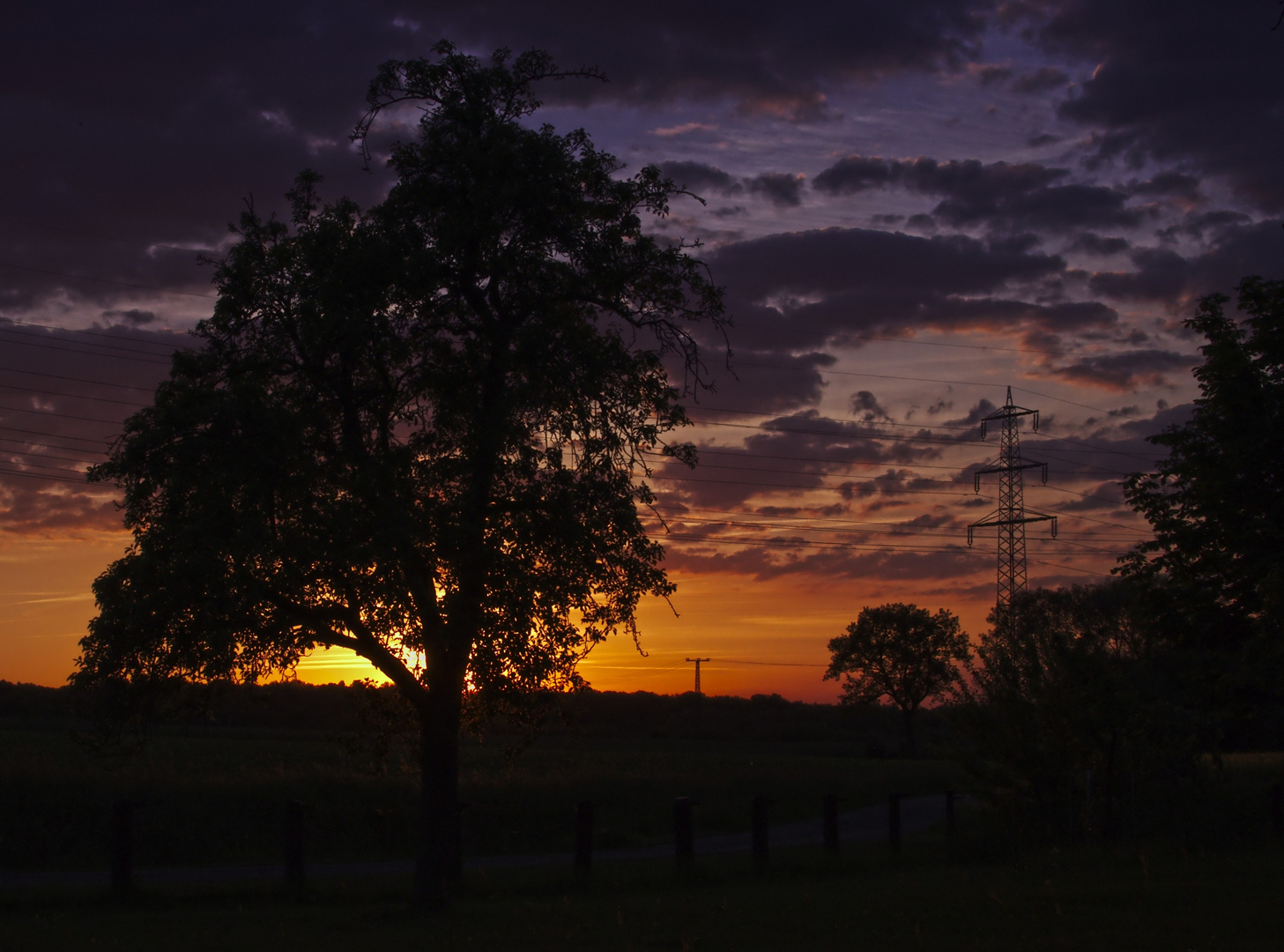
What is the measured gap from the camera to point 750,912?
12898 millimetres

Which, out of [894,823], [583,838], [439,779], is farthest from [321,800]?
[439,779]

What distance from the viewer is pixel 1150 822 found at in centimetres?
2178

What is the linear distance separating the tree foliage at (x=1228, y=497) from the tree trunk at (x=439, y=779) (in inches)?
690

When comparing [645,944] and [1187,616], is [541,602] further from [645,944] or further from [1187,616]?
[1187,616]

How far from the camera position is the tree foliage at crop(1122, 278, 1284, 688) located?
24.4 metres

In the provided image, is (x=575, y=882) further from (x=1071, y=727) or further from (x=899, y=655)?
(x=899, y=655)

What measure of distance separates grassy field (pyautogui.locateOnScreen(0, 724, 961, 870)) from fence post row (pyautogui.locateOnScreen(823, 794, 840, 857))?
15.9 feet

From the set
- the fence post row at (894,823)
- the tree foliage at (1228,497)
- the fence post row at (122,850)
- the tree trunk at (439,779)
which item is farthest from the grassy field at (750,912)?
the tree foliage at (1228,497)

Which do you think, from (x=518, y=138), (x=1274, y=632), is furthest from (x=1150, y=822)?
(x=518, y=138)

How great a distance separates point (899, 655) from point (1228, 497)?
2677 inches

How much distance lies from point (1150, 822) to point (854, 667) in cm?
7092

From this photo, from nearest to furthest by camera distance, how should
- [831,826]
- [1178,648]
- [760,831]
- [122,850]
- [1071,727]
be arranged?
[122,850] → [760,831] → [831,826] → [1071,727] → [1178,648]

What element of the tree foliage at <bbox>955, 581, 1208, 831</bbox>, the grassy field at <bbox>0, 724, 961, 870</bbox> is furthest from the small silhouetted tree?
the tree foliage at <bbox>955, 581, 1208, 831</bbox>

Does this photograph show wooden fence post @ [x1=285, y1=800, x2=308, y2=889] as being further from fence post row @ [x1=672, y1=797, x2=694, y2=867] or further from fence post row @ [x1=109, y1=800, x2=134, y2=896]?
fence post row @ [x1=672, y1=797, x2=694, y2=867]
